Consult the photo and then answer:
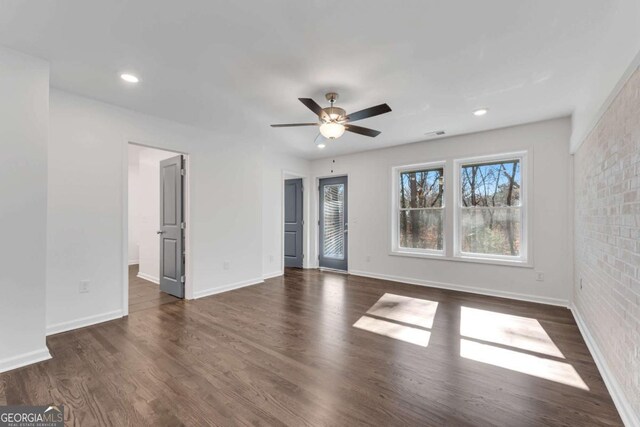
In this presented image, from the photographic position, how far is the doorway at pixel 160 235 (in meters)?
4.22

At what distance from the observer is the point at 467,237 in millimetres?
4672

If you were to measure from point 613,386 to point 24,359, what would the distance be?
14.5 feet

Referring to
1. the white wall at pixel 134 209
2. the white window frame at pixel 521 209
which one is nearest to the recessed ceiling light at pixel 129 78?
the white window frame at pixel 521 209

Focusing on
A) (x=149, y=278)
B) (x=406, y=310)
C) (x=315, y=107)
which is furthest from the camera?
(x=149, y=278)

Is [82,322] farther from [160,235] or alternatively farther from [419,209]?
[419,209]

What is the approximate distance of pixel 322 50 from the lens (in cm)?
226

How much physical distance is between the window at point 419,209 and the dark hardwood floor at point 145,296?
156 inches

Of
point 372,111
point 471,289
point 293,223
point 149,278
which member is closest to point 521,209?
point 471,289

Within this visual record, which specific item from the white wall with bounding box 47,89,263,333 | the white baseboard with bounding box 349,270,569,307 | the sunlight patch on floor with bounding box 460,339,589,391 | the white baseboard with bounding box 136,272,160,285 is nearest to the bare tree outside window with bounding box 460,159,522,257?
the white baseboard with bounding box 349,270,569,307

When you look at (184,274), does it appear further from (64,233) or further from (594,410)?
(594,410)

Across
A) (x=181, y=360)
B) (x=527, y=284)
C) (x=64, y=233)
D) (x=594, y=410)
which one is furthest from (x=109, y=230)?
(x=527, y=284)

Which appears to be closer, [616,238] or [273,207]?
[616,238]

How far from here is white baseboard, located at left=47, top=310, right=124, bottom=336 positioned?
2.94 metres

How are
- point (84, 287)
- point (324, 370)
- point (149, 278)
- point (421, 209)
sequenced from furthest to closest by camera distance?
point (149, 278) → point (421, 209) → point (84, 287) → point (324, 370)
